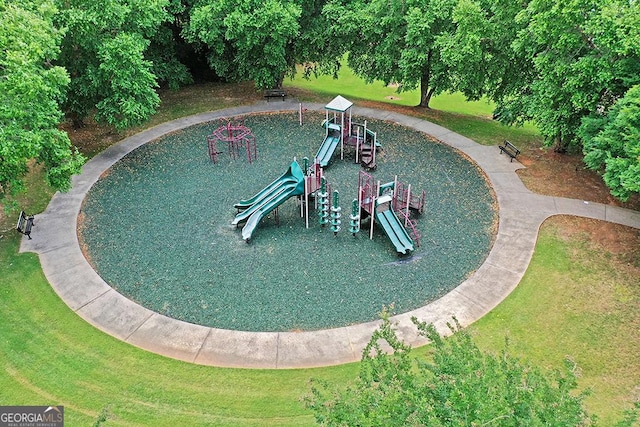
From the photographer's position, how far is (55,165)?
14930 millimetres

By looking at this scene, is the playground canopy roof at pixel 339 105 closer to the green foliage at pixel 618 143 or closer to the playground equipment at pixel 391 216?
the playground equipment at pixel 391 216

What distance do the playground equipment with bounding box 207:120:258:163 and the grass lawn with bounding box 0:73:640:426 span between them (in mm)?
7990

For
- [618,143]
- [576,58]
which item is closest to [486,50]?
[576,58]

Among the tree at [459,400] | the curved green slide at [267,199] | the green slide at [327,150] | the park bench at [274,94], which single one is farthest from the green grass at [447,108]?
the tree at [459,400]

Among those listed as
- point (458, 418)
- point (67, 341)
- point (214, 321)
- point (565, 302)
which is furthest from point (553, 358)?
point (67, 341)

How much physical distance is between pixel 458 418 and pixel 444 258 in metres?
9.11

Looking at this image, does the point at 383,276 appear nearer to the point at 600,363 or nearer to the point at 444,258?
the point at 444,258

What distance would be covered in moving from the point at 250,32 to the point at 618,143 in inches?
586

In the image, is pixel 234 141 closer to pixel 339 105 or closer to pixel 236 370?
pixel 339 105

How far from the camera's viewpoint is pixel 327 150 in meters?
19.3

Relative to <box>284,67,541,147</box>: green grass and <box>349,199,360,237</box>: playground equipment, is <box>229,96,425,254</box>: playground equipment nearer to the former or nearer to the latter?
<box>349,199,360,237</box>: playground equipment

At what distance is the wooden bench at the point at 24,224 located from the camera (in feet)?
48.8

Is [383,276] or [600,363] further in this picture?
[383,276]

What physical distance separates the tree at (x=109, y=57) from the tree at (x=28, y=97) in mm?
1972
